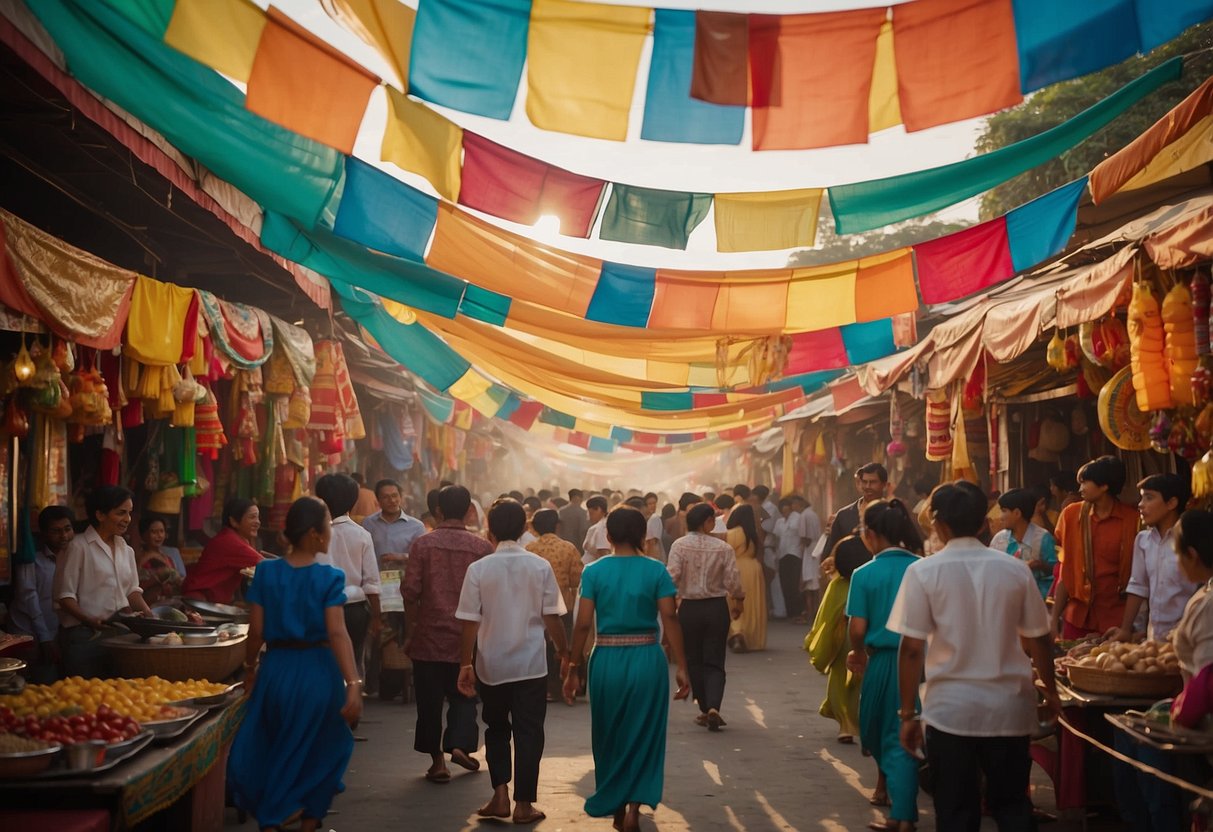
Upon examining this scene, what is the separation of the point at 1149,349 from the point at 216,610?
5776 millimetres

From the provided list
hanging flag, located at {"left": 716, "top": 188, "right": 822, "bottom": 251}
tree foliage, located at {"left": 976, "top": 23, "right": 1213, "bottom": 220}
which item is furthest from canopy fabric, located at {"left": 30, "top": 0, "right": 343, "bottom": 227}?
tree foliage, located at {"left": 976, "top": 23, "right": 1213, "bottom": 220}

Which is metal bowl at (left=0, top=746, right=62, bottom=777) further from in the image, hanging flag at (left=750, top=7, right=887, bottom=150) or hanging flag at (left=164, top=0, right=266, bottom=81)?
hanging flag at (left=750, top=7, right=887, bottom=150)

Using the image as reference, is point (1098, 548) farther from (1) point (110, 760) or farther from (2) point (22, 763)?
(2) point (22, 763)

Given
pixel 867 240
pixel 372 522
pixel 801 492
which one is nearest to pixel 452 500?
pixel 372 522

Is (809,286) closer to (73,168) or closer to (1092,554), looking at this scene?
(1092,554)

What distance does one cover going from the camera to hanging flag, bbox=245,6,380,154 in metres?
5.52

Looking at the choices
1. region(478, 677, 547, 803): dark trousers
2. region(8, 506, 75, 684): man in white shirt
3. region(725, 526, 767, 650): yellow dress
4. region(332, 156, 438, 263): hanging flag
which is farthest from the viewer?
region(725, 526, 767, 650): yellow dress

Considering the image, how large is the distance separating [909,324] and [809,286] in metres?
3.04

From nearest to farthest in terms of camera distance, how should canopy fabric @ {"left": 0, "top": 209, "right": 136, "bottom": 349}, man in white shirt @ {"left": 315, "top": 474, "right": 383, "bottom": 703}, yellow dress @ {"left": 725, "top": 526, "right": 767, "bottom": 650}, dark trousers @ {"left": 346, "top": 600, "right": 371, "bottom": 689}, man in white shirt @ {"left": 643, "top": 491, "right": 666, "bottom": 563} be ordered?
canopy fabric @ {"left": 0, "top": 209, "right": 136, "bottom": 349} → man in white shirt @ {"left": 315, "top": 474, "right": 383, "bottom": 703} → dark trousers @ {"left": 346, "top": 600, "right": 371, "bottom": 689} → yellow dress @ {"left": 725, "top": 526, "right": 767, "bottom": 650} → man in white shirt @ {"left": 643, "top": 491, "right": 666, "bottom": 563}

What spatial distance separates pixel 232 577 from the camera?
318 inches

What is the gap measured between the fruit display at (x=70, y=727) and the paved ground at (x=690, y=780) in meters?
1.69

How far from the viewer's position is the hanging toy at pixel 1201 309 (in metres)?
6.07

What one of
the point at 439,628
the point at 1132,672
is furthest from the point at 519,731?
the point at 1132,672

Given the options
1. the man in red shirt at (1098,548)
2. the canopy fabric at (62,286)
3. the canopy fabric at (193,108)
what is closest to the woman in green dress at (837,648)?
the man in red shirt at (1098,548)
